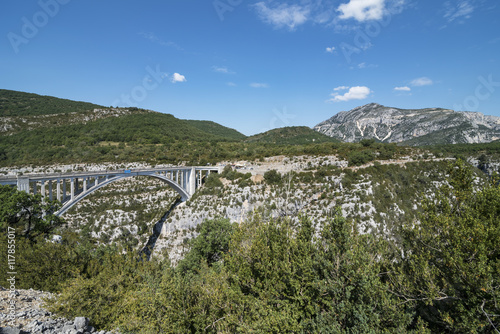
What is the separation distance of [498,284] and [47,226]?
79.9 ft

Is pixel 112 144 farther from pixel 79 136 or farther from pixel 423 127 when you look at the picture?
pixel 423 127

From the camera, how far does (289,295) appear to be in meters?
8.04

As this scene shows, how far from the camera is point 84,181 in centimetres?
2056

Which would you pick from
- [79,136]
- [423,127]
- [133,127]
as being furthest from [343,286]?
[423,127]

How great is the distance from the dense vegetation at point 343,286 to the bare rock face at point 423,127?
140 meters

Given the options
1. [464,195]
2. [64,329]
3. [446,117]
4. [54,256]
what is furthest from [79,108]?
[446,117]

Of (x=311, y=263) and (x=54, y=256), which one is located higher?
(x=311, y=263)

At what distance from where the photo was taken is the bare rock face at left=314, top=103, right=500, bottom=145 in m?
121

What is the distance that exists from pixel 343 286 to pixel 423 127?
18116 centimetres

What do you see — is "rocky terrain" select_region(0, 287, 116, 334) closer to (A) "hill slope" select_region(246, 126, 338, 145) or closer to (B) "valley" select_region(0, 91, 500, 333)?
(B) "valley" select_region(0, 91, 500, 333)

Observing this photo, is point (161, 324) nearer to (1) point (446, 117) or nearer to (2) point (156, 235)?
(2) point (156, 235)

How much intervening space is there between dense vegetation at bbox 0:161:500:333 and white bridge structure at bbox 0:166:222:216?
1369cm

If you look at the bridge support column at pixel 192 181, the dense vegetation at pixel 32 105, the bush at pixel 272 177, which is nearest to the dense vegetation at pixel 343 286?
the bush at pixel 272 177

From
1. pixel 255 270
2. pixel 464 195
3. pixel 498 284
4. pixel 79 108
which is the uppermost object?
pixel 79 108
